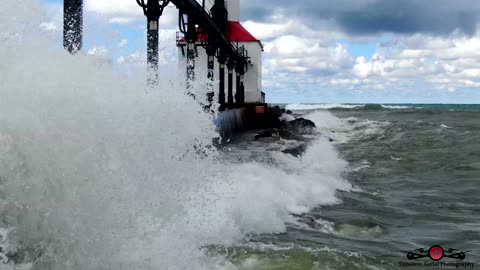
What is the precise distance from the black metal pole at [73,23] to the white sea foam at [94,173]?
5918 millimetres

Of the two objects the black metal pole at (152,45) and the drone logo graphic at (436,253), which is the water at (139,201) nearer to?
the drone logo graphic at (436,253)

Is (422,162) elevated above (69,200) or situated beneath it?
situated beneath

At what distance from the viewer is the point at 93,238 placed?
453 cm

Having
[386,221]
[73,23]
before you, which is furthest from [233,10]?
[386,221]

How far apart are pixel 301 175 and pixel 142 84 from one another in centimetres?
651

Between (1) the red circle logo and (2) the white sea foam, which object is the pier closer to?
(2) the white sea foam

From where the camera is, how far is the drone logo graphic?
21.6 ft

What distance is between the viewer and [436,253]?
6871 millimetres

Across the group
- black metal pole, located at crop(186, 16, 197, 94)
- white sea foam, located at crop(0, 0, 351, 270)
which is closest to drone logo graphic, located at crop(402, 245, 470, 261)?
white sea foam, located at crop(0, 0, 351, 270)

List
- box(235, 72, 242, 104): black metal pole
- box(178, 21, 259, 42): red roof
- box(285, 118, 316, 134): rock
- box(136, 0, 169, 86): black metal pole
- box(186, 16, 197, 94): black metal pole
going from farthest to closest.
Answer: box(178, 21, 259, 42): red roof → box(235, 72, 242, 104): black metal pole → box(285, 118, 316, 134): rock → box(186, 16, 197, 94): black metal pole → box(136, 0, 169, 86): black metal pole

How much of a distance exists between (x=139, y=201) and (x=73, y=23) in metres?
8.44

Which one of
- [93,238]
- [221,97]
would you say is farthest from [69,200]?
[221,97]

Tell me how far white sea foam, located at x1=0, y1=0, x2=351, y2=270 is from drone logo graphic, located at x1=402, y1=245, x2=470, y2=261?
1881 millimetres

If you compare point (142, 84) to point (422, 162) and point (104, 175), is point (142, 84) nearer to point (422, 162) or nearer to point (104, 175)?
point (104, 175)
